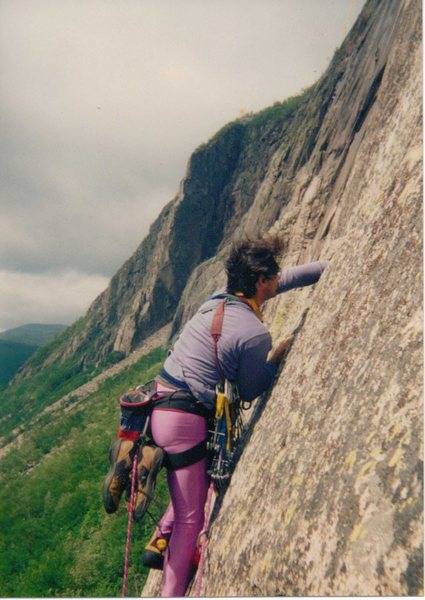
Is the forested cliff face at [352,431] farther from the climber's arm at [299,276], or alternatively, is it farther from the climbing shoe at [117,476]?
the climbing shoe at [117,476]

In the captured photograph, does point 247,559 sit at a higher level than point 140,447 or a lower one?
lower

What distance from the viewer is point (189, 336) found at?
11.4 feet

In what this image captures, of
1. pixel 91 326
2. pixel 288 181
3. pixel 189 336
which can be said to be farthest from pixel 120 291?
pixel 189 336

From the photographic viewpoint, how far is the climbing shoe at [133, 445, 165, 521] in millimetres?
3129

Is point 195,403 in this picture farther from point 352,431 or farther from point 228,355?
point 352,431

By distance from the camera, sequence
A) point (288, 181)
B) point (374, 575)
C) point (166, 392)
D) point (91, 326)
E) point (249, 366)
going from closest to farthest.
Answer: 1. point (374, 575)
2. point (249, 366)
3. point (166, 392)
4. point (288, 181)
5. point (91, 326)

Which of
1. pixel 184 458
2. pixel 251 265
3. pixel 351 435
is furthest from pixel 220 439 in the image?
pixel 251 265

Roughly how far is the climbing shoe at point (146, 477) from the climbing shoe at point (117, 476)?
0.13 m

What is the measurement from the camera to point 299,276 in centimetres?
380

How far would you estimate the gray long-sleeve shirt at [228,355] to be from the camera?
3.13 meters

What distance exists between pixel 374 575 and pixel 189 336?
219 cm

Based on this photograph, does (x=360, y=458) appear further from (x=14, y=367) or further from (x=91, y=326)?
(x=14, y=367)

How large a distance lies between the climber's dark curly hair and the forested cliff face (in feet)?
1.78

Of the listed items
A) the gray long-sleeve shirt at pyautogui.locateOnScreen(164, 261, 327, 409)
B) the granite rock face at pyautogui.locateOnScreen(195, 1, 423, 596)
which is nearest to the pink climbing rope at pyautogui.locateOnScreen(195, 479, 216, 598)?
the granite rock face at pyautogui.locateOnScreen(195, 1, 423, 596)
